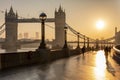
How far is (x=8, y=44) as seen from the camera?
15225 centimetres

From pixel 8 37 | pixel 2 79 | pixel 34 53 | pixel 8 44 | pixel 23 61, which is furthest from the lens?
pixel 8 37

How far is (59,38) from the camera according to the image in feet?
633

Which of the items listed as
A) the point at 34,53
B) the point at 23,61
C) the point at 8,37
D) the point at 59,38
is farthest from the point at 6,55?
the point at 59,38

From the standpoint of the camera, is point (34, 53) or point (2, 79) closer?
point (2, 79)

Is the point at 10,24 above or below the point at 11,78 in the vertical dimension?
above

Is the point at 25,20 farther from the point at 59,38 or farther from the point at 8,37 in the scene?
the point at 59,38

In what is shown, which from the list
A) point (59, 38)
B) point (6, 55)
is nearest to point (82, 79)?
point (6, 55)

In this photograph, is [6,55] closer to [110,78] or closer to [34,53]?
[34,53]

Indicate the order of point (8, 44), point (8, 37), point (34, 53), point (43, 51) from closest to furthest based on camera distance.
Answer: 1. point (34, 53)
2. point (43, 51)
3. point (8, 44)
4. point (8, 37)

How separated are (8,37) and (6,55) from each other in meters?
152

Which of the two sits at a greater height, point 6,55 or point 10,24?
point 10,24

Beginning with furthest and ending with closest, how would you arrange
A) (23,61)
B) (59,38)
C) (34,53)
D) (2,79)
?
(59,38), (34,53), (23,61), (2,79)

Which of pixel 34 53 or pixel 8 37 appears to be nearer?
pixel 34 53

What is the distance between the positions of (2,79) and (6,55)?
7071 mm
